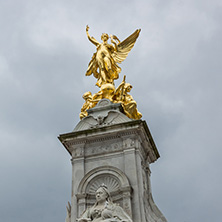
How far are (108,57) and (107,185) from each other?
705 cm

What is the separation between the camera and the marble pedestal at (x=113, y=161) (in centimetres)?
1719

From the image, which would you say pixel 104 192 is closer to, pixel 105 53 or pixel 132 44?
pixel 105 53

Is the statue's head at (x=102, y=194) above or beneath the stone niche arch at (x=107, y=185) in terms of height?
beneath

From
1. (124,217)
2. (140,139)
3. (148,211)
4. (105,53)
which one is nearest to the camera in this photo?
(124,217)

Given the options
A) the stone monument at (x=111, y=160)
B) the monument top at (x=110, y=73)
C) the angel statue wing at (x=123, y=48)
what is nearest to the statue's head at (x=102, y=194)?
the stone monument at (x=111, y=160)

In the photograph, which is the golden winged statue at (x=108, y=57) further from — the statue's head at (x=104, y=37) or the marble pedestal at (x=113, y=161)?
the marble pedestal at (x=113, y=161)

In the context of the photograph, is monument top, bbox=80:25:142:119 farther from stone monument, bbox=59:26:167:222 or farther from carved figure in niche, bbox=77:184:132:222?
carved figure in niche, bbox=77:184:132:222

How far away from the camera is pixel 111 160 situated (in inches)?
717

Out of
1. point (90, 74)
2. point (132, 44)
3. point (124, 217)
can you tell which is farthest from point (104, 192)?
point (132, 44)

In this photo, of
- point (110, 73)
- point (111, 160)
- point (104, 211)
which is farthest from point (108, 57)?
point (104, 211)

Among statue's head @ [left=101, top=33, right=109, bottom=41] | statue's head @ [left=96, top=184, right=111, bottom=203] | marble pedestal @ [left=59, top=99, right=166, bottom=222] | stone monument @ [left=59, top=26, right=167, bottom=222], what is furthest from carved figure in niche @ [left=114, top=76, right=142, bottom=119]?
statue's head @ [left=96, top=184, right=111, bottom=203]

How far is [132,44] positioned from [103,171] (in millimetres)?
8144

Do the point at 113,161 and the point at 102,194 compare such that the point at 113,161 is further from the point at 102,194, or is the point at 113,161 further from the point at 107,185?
the point at 102,194

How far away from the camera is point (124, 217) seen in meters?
15.8
